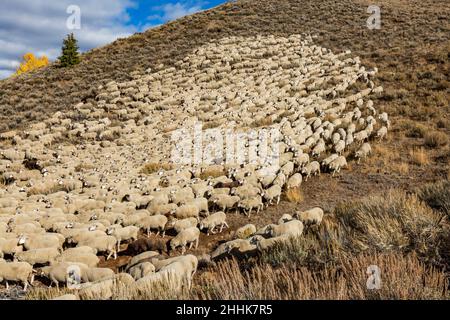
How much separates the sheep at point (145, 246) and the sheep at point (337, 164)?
6971 mm

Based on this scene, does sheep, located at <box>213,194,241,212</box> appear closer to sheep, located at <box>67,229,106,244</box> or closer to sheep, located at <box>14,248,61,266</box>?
sheep, located at <box>67,229,106,244</box>

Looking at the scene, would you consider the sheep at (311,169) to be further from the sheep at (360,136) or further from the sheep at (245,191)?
the sheep at (360,136)

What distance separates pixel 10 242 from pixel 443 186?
9.23 meters

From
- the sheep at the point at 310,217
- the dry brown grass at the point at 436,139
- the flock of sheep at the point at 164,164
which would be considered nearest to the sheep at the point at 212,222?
the flock of sheep at the point at 164,164

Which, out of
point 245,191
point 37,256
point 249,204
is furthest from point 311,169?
point 37,256

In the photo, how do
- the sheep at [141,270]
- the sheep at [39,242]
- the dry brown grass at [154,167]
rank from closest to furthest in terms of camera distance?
the sheep at [141,270] < the sheep at [39,242] < the dry brown grass at [154,167]

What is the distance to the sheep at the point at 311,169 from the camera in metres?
12.7

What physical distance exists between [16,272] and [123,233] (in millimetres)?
2370

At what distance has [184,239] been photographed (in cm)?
859

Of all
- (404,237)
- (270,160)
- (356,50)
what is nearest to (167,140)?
(270,160)

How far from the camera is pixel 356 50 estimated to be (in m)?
29.0

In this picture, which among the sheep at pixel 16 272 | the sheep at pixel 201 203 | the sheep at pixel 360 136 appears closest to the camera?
the sheep at pixel 16 272
